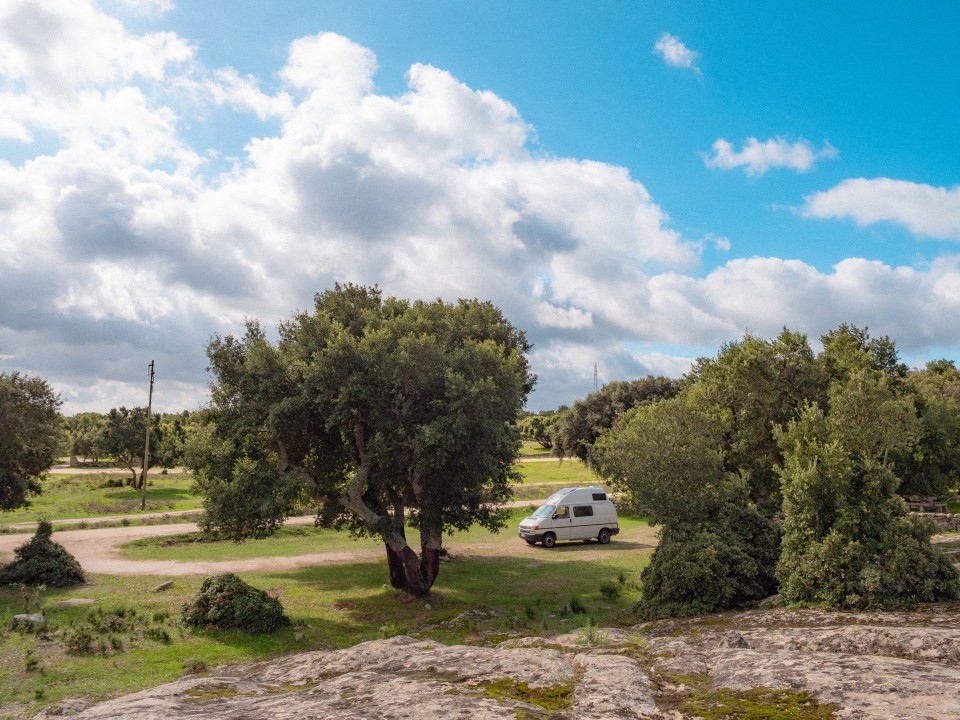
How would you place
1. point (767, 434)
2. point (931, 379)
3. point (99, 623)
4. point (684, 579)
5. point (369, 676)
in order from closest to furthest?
1. point (369, 676)
2. point (684, 579)
3. point (99, 623)
4. point (767, 434)
5. point (931, 379)

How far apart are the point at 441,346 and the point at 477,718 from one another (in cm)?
1599

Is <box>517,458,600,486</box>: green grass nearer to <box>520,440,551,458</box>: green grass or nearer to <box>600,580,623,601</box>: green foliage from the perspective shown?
<box>520,440,551,458</box>: green grass

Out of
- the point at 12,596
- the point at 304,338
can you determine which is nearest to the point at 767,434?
the point at 304,338

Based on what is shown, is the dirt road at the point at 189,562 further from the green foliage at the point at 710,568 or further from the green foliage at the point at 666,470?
the green foliage at the point at 710,568

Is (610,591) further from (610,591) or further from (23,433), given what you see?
(23,433)

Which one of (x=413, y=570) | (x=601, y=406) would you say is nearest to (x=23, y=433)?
(x=413, y=570)

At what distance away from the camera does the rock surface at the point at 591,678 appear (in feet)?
19.3

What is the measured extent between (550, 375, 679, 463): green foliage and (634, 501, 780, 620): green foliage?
180 ft

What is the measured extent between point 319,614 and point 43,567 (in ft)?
39.4

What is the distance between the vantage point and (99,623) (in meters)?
17.6

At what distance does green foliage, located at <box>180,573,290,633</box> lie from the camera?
58.0 ft

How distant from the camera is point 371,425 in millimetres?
20844

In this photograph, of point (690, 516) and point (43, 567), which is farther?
point (43, 567)

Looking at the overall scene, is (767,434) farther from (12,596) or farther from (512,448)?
(12,596)
